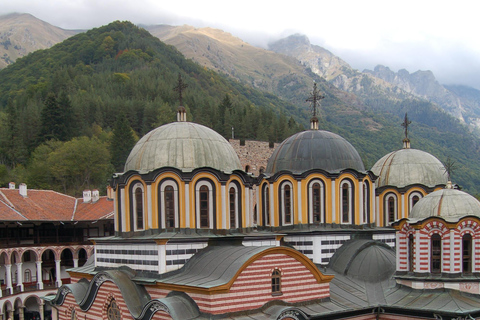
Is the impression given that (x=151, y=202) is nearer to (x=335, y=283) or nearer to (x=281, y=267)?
(x=281, y=267)

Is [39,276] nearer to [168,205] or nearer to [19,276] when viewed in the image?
[19,276]

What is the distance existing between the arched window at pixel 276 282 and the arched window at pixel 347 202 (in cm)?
662

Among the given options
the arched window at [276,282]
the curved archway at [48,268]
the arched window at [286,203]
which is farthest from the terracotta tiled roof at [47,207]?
the arched window at [276,282]

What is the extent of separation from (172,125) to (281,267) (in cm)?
790

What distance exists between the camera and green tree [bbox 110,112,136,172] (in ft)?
219

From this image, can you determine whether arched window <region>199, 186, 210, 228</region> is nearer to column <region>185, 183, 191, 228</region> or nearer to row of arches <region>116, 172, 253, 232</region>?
row of arches <region>116, 172, 253, 232</region>

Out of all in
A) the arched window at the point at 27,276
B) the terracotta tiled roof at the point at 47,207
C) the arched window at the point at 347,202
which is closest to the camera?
the arched window at the point at 347,202

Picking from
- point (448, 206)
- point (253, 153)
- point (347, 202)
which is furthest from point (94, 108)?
point (448, 206)

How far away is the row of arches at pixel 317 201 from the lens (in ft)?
83.4

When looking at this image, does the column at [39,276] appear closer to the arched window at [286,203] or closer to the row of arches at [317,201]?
the row of arches at [317,201]

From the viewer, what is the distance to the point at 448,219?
71.4 feet

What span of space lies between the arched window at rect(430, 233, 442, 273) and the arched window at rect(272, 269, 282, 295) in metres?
6.36

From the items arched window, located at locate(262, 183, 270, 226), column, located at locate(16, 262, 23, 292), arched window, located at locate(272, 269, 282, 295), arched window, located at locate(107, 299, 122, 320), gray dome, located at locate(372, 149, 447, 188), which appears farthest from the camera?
column, located at locate(16, 262, 23, 292)

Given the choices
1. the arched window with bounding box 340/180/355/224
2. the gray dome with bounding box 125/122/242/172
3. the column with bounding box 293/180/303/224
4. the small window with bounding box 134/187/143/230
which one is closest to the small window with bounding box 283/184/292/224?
the column with bounding box 293/180/303/224
